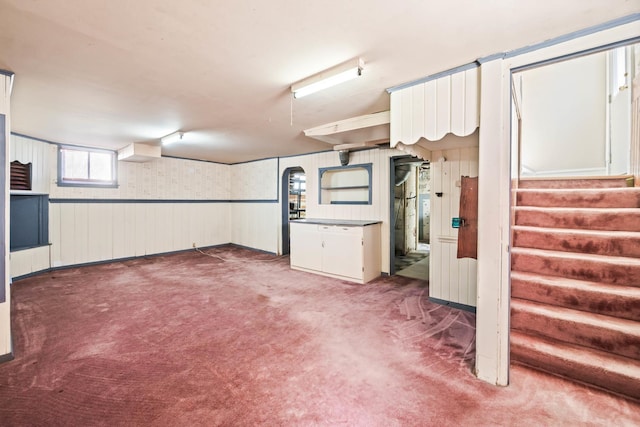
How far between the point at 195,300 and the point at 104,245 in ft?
11.5

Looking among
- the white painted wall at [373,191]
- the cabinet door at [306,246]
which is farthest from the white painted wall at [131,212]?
the cabinet door at [306,246]

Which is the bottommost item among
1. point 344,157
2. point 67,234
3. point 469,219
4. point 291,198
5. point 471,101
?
point 67,234

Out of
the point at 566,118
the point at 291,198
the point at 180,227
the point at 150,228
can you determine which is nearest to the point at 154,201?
the point at 150,228

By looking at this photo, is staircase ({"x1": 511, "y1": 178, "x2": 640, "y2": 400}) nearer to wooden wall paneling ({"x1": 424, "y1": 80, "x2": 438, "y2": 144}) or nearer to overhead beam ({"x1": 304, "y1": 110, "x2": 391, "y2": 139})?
wooden wall paneling ({"x1": 424, "y1": 80, "x2": 438, "y2": 144})

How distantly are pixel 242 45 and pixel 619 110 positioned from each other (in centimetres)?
488

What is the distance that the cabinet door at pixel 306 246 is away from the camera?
4.68m

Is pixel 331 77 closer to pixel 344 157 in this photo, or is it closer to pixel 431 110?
pixel 431 110

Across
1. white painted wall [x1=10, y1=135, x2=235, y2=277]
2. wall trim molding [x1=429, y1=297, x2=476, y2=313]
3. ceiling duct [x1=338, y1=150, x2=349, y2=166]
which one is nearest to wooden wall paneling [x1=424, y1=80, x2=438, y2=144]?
wall trim molding [x1=429, y1=297, x2=476, y2=313]

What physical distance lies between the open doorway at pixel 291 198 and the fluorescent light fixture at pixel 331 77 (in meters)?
3.73

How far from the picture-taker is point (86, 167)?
536 cm

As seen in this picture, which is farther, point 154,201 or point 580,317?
point 154,201

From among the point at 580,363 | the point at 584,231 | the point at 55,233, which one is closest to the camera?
the point at 580,363

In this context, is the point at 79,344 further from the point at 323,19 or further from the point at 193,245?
the point at 193,245

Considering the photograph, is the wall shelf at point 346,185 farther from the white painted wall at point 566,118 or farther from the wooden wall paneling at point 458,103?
the wooden wall paneling at point 458,103
